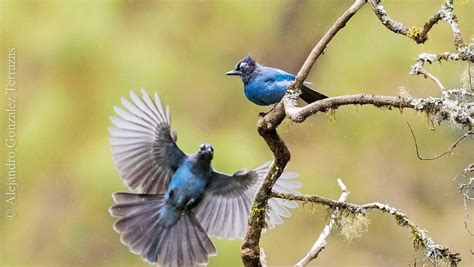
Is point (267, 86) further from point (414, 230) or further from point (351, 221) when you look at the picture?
point (414, 230)

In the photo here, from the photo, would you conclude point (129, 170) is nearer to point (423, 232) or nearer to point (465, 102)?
point (423, 232)

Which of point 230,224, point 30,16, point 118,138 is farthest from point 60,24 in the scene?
point 230,224

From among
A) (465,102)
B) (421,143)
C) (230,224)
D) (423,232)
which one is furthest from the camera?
(421,143)

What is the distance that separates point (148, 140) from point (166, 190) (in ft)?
0.68

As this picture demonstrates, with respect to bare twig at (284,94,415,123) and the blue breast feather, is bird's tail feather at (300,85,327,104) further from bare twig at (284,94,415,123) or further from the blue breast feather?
bare twig at (284,94,415,123)

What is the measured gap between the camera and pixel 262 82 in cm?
296

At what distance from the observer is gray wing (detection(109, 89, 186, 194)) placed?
11.8ft

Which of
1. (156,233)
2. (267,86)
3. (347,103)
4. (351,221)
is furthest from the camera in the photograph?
(156,233)

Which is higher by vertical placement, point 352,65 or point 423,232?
point 352,65

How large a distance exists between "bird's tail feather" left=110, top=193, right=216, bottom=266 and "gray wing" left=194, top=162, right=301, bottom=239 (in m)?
0.06

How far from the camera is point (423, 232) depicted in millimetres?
2207

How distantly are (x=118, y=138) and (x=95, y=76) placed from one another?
2106 millimetres

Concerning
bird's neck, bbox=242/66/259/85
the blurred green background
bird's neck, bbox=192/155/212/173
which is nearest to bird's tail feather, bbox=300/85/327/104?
bird's neck, bbox=242/66/259/85

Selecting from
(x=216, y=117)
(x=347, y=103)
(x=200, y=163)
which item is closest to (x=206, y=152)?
(x=200, y=163)
